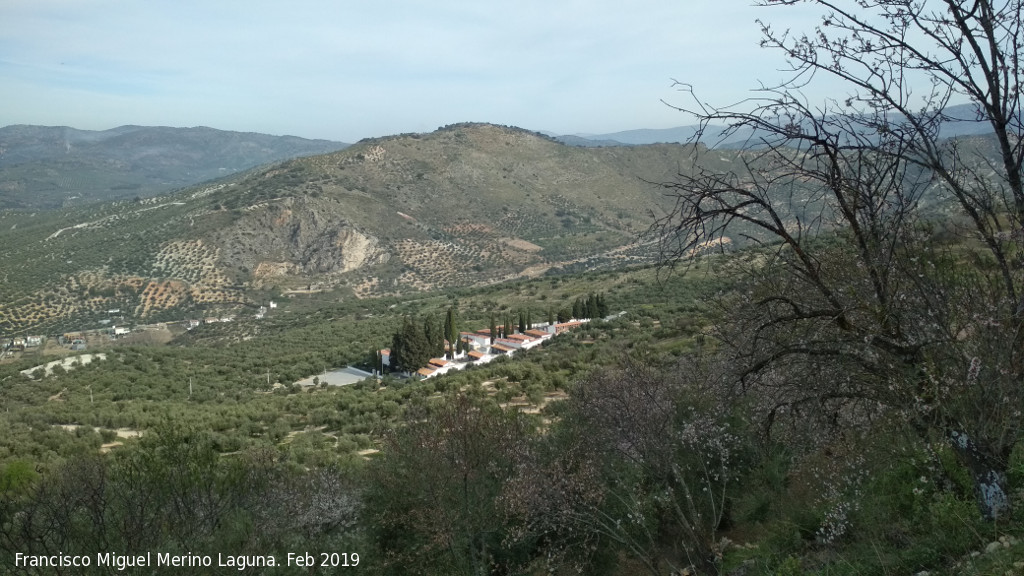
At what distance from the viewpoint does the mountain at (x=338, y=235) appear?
245 ft

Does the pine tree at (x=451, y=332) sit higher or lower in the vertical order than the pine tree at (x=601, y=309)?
lower

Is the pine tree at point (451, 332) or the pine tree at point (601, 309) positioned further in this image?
the pine tree at point (601, 309)

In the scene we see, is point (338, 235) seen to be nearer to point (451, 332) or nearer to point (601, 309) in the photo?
point (451, 332)

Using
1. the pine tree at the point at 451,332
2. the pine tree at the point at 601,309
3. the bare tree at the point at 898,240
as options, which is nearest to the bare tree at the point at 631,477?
the bare tree at the point at 898,240

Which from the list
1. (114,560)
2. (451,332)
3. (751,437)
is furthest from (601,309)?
(114,560)

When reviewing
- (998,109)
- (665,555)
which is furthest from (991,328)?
(665,555)

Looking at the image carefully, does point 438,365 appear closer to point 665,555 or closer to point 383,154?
point 665,555

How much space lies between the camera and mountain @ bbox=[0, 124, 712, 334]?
74.8m

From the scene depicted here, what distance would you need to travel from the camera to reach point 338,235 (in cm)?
9531

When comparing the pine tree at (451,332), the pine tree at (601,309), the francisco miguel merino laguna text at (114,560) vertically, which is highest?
the francisco miguel merino laguna text at (114,560)

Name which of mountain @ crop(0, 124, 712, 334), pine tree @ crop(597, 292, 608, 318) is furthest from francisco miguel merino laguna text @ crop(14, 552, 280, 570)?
mountain @ crop(0, 124, 712, 334)

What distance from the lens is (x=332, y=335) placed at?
53688 mm

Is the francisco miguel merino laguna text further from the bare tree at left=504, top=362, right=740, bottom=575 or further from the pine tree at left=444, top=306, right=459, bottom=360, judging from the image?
the pine tree at left=444, top=306, right=459, bottom=360

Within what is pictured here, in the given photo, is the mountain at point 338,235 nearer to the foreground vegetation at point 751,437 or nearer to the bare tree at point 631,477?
the foreground vegetation at point 751,437
